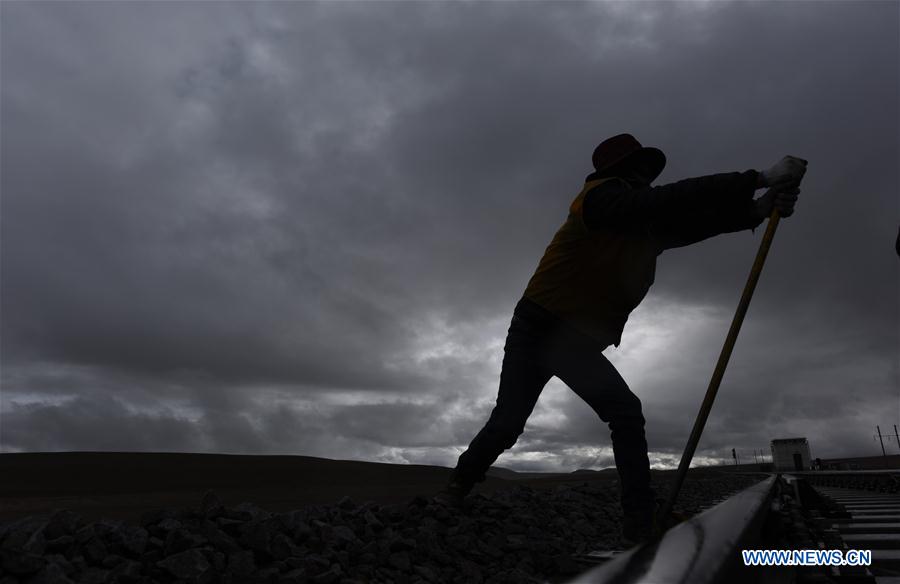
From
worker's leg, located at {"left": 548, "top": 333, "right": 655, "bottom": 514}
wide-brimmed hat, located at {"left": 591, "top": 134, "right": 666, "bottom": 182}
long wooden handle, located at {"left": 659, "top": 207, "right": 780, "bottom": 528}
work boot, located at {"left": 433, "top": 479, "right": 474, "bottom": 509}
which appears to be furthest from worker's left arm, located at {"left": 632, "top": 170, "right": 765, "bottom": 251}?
work boot, located at {"left": 433, "top": 479, "right": 474, "bottom": 509}

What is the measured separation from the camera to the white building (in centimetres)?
3562

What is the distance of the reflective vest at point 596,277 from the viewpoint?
308 centimetres

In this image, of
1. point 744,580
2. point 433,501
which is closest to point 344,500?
point 433,501

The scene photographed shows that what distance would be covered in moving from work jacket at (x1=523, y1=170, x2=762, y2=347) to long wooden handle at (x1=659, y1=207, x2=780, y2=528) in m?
0.12

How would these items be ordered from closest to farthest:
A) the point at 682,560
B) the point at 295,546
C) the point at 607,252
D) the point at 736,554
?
the point at 682,560 < the point at 736,554 < the point at 295,546 < the point at 607,252

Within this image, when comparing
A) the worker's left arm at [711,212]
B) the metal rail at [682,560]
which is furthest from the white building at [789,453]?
the metal rail at [682,560]

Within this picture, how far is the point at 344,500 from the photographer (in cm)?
320

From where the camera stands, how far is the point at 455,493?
3473 millimetres

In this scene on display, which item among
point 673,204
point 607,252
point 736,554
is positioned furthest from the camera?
point 607,252

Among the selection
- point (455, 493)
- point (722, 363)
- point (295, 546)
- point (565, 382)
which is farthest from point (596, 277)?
point (295, 546)

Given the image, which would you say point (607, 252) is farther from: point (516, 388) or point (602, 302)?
point (516, 388)

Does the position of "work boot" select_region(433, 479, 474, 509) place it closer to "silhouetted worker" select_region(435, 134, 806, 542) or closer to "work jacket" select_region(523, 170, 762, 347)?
"silhouetted worker" select_region(435, 134, 806, 542)

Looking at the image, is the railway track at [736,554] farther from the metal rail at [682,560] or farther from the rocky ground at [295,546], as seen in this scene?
the rocky ground at [295,546]

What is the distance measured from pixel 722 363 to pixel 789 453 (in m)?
39.6
